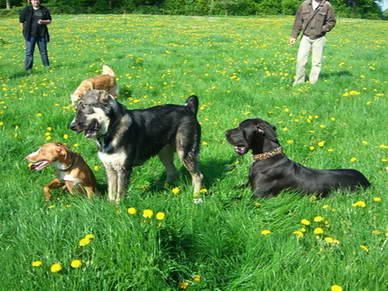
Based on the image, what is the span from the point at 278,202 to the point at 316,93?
17.3ft

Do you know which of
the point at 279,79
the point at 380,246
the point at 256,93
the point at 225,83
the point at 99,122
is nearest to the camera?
the point at 380,246

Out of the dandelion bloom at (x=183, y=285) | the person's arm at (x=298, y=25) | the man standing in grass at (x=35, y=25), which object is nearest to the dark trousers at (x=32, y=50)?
the man standing in grass at (x=35, y=25)

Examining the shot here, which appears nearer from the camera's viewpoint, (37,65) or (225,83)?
(225,83)

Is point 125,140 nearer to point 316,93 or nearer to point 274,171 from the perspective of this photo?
point 274,171

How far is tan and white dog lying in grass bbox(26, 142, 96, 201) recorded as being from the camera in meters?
3.96

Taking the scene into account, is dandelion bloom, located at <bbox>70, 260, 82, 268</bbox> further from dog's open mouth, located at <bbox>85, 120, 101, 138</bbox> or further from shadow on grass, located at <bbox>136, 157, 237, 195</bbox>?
shadow on grass, located at <bbox>136, 157, 237, 195</bbox>

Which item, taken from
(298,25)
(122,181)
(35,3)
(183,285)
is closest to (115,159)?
(122,181)

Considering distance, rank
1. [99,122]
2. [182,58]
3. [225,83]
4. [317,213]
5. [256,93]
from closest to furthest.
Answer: [317,213] < [99,122] < [256,93] < [225,83] < [182,58]

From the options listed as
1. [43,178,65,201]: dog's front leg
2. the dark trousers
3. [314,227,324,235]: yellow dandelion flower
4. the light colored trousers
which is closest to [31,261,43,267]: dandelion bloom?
[43,178,65,201]: dog's front leg

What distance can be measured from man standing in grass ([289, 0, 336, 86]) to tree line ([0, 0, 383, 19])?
154 feet

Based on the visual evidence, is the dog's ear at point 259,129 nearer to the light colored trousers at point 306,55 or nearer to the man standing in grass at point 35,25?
the light colored trousers at point 306,55

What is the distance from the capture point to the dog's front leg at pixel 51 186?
3.86 m

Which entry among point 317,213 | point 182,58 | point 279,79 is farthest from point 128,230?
point 182,58

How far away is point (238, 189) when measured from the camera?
4.11 meters
